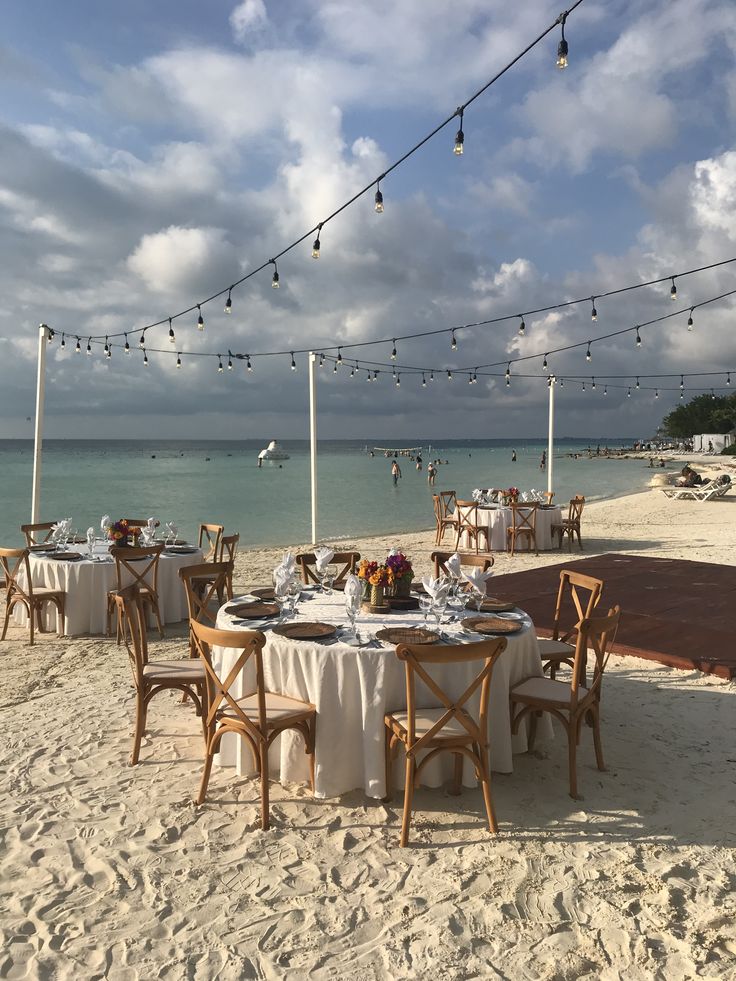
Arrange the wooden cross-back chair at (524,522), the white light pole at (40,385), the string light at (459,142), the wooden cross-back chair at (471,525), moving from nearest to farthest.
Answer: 1. the string light at (459,142)
2. the white light pole at (40,385)
3. the wooden cross-back chair at (524,522)
4. the wooden cross-back chair at (471,525)

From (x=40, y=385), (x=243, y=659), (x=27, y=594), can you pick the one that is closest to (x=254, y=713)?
(x=243, y=659)

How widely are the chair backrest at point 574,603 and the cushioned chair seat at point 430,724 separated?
78cm

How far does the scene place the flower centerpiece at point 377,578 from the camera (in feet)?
12.9

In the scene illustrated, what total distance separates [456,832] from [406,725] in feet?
1.70

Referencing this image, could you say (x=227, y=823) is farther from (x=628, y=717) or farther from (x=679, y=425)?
(x=679, y=425)

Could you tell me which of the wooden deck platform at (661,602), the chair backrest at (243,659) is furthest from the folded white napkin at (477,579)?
the wooden deck platform at (661,602)

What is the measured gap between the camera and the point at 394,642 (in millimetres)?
3234

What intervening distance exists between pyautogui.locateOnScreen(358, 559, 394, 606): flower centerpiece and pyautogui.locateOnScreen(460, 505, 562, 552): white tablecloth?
7.73 metres

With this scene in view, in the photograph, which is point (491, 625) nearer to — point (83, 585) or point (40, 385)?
point (83, 585)

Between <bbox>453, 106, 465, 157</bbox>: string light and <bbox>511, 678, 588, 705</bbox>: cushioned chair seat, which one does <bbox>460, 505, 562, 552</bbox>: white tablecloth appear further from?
<bbox>511, 678, 588, 705</bbox>: cushioned chair seat

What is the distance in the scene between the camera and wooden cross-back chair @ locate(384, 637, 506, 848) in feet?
9.24

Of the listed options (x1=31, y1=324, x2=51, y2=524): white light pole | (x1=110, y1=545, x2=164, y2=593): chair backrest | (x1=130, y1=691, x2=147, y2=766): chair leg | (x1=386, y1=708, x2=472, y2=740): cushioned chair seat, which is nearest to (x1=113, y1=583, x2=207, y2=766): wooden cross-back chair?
(x1=130, y1=691, x2=147, y2=766): chair leg

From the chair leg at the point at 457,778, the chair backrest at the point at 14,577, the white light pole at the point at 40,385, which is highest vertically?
the white light pole at the point at 40,385

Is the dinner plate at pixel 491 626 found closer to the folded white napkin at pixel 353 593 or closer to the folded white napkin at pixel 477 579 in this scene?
the folded white napkin at pixel 477 579
